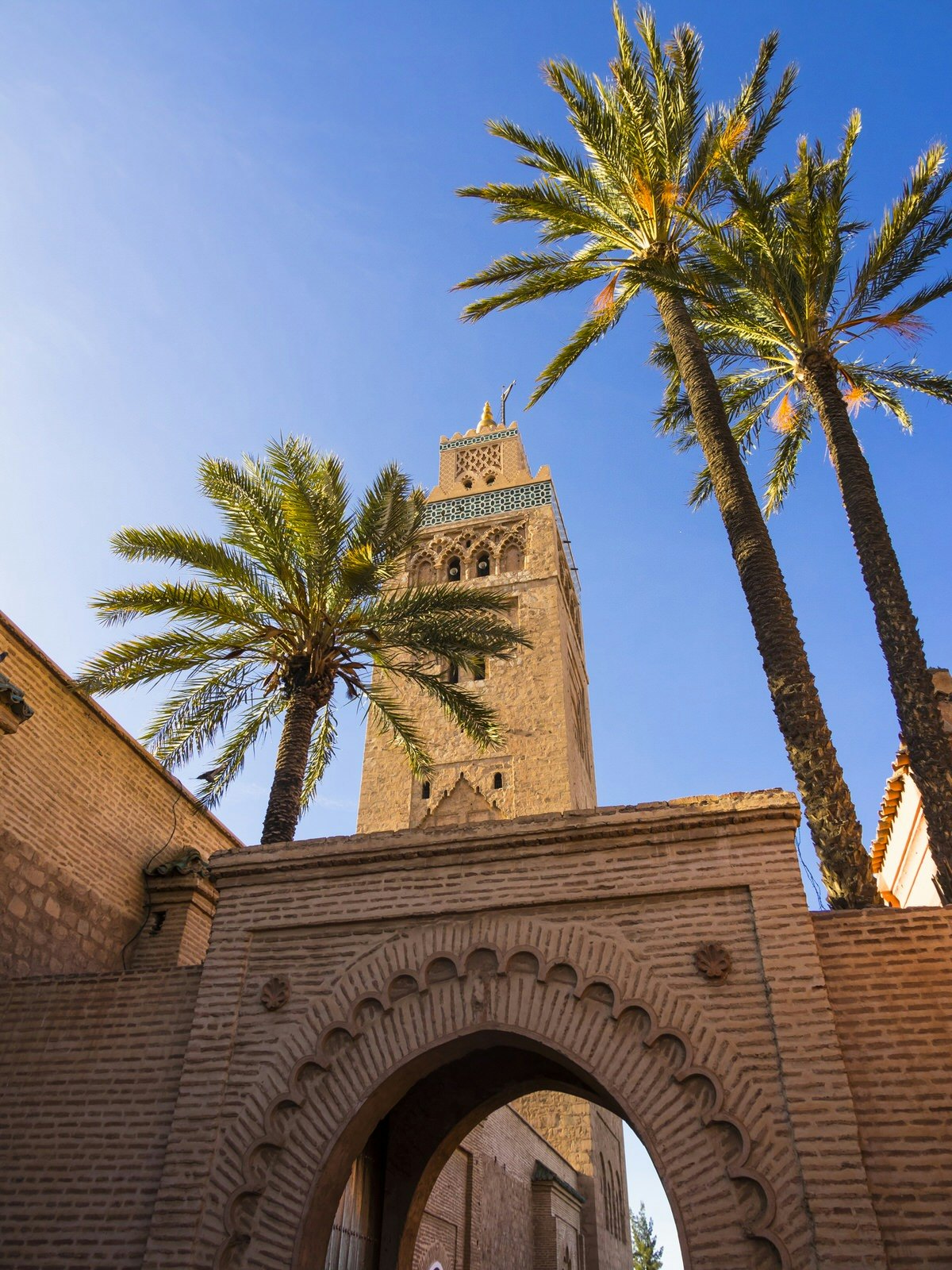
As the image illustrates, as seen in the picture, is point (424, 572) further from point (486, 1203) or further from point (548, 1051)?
point (548, 1051)

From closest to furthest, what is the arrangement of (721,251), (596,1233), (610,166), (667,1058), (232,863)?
(667,1058), (232,863), (721,251), (610,166), (596,1233)

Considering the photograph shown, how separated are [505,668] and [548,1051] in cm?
1482

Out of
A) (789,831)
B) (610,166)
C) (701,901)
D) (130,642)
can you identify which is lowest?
(701,901)

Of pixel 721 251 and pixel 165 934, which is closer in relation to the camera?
pixel 721 251

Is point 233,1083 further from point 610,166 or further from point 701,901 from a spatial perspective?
point 610,166

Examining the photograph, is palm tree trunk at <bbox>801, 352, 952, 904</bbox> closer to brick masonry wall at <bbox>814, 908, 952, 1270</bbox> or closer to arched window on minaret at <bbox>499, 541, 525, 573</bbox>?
brick masonry wall at <bbox>814, 908, 952, 1270</bbox>

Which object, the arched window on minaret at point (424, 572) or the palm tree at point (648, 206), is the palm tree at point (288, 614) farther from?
the arched window on minaret at point (424, 572)

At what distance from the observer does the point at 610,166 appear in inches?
386

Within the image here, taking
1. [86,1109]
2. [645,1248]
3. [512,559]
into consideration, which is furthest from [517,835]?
[645,1248]

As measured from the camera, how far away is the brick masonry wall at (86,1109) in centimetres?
572

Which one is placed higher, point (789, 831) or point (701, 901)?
point (789, 831)

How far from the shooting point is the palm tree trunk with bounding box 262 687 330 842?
8.66 meters

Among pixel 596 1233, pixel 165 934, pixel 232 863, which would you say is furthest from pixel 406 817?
pixel 232 863

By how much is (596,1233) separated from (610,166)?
15.6 meters
